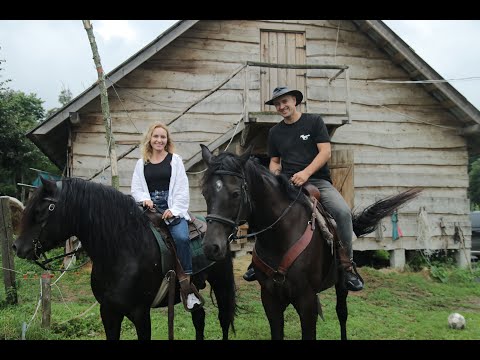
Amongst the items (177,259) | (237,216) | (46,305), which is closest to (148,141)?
(177,259)

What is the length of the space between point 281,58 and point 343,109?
6.80 ft

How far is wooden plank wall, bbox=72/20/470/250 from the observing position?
10.4 m

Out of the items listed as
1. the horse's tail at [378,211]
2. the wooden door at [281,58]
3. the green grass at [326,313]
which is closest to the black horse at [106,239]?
the green grass at [326,313]

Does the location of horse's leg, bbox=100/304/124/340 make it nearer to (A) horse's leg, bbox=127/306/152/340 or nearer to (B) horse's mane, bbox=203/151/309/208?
(A) horse's leg, bbox=127/306/152/340

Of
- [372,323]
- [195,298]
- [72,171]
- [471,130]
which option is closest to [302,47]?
[471,130]

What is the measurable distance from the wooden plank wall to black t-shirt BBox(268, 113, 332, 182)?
563 cm

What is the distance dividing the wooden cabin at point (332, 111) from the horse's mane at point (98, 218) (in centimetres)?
579

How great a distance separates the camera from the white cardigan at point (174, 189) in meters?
4.23

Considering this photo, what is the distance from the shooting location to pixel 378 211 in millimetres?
5516

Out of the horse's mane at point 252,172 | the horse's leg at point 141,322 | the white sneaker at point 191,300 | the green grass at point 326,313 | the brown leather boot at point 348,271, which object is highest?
the horse's mane at point 252,172

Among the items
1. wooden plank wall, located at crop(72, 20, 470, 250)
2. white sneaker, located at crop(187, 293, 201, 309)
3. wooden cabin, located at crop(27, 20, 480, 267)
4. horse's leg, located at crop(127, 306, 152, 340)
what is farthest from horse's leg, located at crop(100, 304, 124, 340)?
wooden plank wall, located at crop(72, 20, 470, 250)

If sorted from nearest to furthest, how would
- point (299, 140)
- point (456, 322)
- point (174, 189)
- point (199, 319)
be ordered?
point (174, 189), point (299, 140), point (199, 319), point (456, 322)

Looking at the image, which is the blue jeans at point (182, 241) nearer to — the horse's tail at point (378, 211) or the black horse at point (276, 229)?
the black horse at point (276, 229)

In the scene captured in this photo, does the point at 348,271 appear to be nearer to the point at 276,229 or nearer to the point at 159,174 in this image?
the point at 276,229
